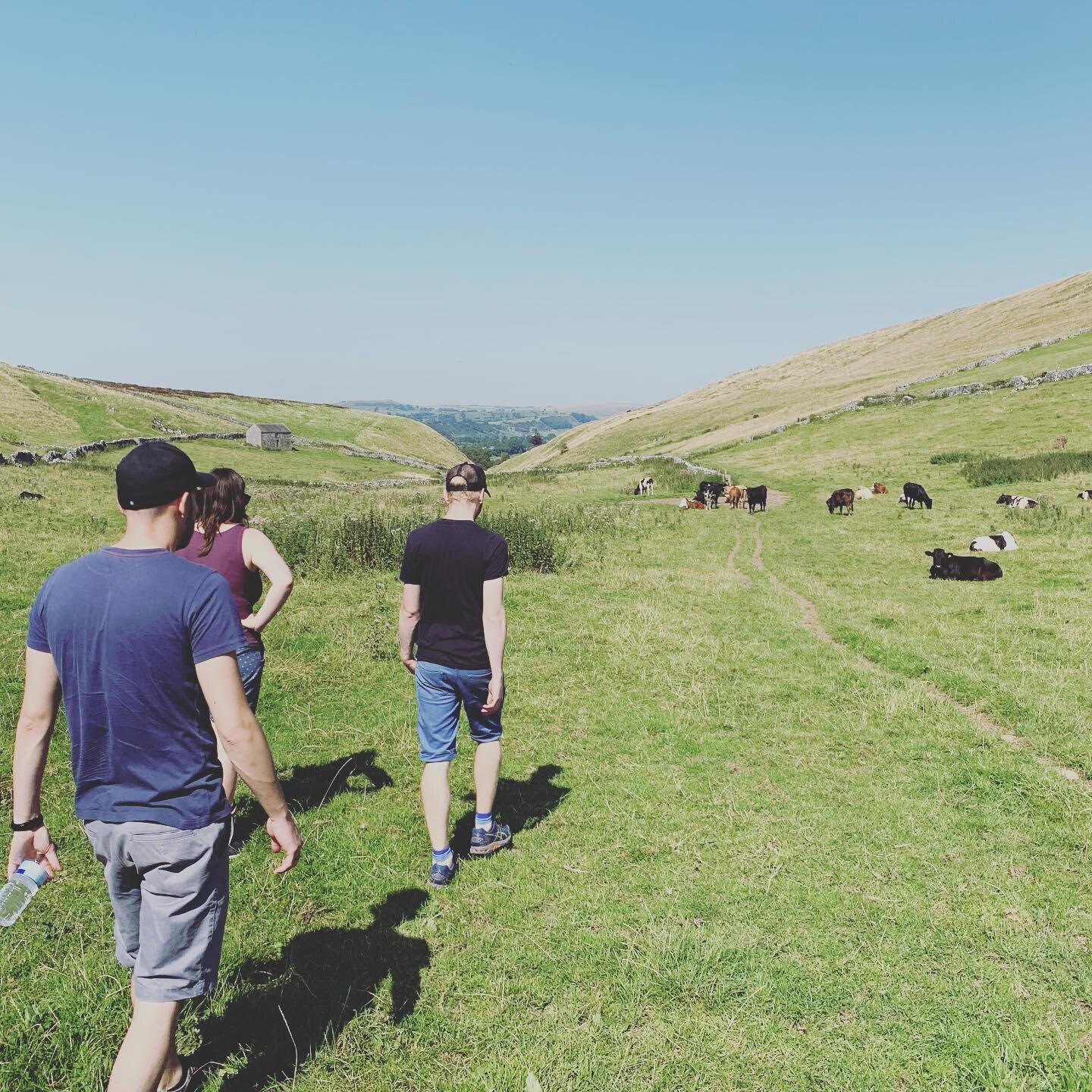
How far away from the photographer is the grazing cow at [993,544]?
57.6ft

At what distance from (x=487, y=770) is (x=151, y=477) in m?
3.58

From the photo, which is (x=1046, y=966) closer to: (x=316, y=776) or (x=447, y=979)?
(x=447, y=979)

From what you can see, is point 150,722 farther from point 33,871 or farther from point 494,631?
point 494,631

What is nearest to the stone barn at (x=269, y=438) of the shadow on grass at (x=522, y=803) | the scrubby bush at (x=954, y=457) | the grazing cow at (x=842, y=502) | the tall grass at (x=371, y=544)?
the tall grass at (x=371, y=544)

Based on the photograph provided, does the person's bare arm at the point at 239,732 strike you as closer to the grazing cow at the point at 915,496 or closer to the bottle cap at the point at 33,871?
the bottle cap at the point at 33,871

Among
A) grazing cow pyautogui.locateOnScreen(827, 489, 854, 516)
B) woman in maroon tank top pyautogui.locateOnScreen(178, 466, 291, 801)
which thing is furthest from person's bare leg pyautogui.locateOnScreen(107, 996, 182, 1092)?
grazing cow pyautogui.locateOnScreen(827, 489, 854, 516)

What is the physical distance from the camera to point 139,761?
9.40 ft

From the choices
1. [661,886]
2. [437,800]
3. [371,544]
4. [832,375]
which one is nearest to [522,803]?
[437,800]

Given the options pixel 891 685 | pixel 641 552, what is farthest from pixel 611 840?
pixel 641 552

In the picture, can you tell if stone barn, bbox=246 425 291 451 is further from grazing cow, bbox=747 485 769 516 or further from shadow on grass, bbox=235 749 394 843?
shadow on grass, bbox=235 749 394 843

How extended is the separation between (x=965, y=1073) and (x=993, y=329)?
298ft

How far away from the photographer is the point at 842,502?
2623cm

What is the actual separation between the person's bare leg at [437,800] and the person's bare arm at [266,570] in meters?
1.76

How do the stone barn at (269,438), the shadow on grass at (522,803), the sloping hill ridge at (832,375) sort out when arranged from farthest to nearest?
1. the stone barn at (269,438)
2. the sloping hill ridge at (832,375)
3. the shadow on grass at (522,803)
